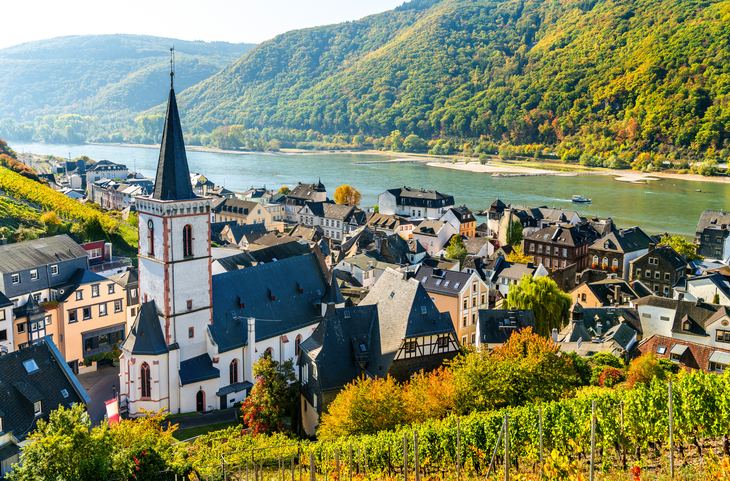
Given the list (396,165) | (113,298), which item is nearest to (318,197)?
(113,298)

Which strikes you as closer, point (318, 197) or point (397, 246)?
point (397, 246)

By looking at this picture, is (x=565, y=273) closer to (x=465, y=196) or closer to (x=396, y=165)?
(x=465, y=196)

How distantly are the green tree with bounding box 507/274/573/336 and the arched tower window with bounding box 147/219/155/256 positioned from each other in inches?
922

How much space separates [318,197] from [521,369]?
258ft

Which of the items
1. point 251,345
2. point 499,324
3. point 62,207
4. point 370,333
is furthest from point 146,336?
point 62,207

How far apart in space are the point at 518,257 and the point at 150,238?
4341cm

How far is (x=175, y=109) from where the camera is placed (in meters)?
30.0

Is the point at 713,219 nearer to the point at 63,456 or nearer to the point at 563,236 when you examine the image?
the point at 563,236

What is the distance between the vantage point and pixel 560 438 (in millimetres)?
17922

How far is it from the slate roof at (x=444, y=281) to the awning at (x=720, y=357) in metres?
14.4

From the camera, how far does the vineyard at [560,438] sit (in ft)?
55.2

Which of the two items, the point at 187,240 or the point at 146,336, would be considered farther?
the point at 187,240

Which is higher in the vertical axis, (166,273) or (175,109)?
(175,109)

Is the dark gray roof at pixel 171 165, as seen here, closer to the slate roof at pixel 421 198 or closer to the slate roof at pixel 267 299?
the slate roof at pixel 267 299
